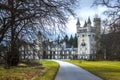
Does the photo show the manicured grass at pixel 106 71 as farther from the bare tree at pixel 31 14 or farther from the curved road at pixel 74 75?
the bare tree at pixel 31 14

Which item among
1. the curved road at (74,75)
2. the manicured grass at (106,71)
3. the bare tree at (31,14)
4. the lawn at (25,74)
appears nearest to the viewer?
the bare tree at (31,14)

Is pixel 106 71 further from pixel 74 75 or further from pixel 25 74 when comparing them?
pixel 25 74

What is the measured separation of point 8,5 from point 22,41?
23.9 feet

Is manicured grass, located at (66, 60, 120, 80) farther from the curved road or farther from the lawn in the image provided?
the lawn

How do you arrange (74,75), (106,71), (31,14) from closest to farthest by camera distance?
(31,14) < (74,75) < (106,71)

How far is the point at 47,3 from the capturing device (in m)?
23.0

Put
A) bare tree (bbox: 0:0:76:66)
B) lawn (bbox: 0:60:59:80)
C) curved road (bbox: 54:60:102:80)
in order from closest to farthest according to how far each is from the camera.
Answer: bare tree (bbox: 0:0:76:66), curved road (bbox: 54:60:102:80), lawn (bbox: 0:60:59:80)

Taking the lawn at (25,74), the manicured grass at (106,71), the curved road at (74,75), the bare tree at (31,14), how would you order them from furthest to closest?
the manicured grass at (106,71), the lawn at (25,74), the curved road at (74,75), the bare tree at (31,14)

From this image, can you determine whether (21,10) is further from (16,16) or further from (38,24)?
(38,24)

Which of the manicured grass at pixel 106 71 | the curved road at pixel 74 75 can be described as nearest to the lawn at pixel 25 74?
the curved road at pixel 74 75

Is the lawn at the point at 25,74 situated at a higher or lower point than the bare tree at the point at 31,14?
lower

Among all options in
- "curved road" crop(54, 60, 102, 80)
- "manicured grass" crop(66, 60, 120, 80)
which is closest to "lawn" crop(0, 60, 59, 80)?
"curved road" crop(54, 60, 102, 80)

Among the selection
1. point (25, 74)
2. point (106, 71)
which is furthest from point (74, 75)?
point (106, 71)

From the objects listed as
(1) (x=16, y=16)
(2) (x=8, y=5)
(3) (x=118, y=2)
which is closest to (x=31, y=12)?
(1) (x=16, y=16)
